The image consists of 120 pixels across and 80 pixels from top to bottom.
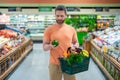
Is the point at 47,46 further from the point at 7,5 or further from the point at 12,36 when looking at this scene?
the point at 7,5

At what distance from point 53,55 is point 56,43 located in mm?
289

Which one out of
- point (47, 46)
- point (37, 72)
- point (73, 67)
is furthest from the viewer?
point (37, 72)

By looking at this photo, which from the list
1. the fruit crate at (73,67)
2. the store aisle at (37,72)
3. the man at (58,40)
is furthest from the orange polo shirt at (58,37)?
the store aisle at (37,72)

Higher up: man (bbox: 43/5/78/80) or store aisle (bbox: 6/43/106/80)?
man (bbox: 43/5/78/80)

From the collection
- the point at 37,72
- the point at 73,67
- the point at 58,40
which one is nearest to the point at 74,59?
the point at 73,67

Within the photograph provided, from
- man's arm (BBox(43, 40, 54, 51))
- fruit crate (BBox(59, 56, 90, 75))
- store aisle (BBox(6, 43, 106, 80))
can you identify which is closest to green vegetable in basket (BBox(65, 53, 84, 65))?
fruit crate (BBox(59, 56, 90, 75))

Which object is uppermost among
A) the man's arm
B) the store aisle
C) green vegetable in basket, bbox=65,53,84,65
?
the man's arm

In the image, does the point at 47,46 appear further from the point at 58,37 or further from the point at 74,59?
the point at 74,59

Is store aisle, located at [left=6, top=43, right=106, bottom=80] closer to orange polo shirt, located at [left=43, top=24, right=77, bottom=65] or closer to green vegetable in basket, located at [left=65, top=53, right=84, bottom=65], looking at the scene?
orange polo shirt, located at [left=43, top=24, right=77, bottom=65]

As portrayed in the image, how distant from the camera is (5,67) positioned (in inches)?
263

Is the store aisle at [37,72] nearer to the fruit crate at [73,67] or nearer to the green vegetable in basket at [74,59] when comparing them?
the fruit crate at [73,67]

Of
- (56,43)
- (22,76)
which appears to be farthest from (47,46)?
(22,76)

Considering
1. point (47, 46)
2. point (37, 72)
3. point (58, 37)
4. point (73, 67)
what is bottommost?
point (37, 72)

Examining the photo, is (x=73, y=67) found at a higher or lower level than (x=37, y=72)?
higher
